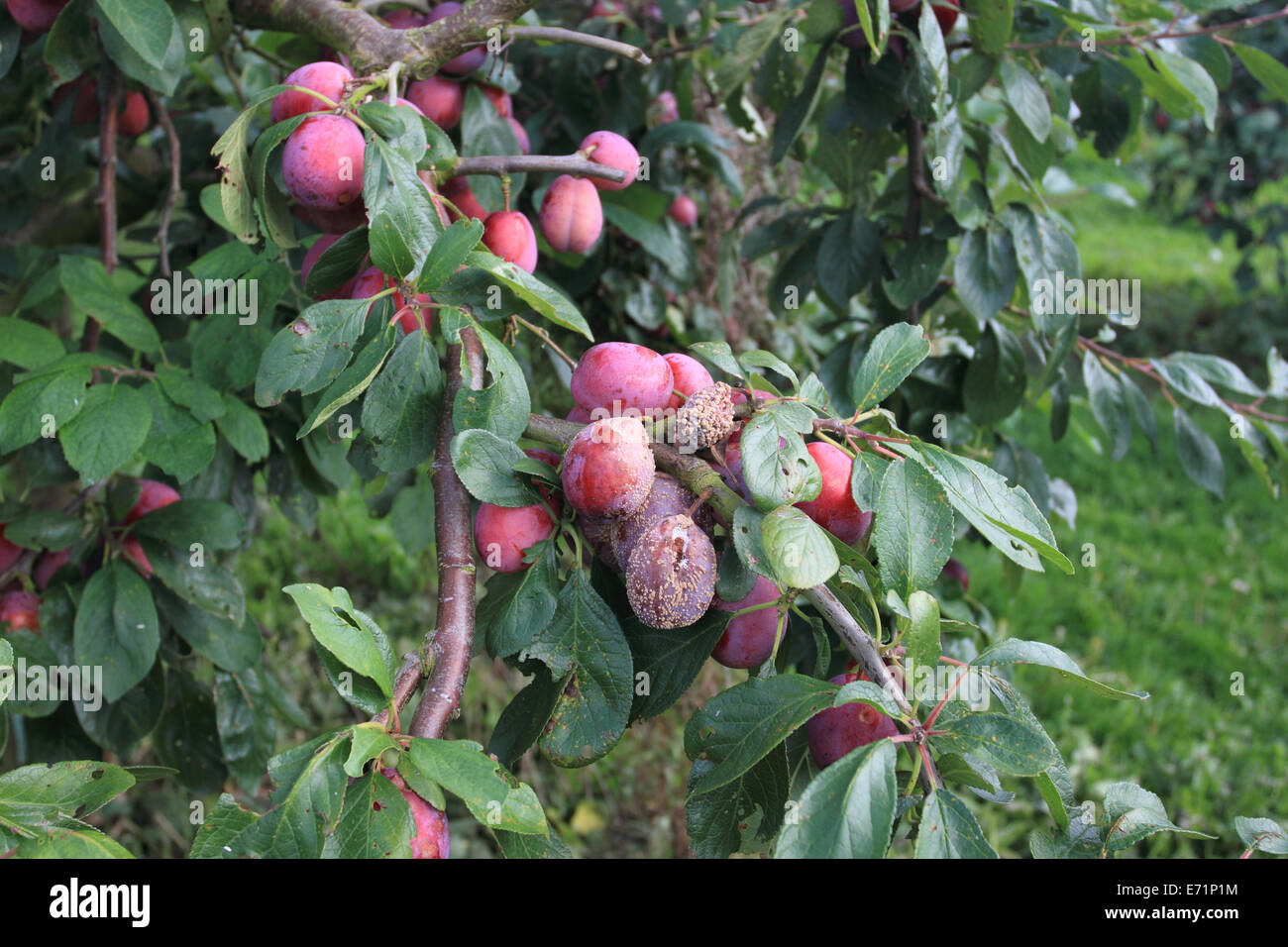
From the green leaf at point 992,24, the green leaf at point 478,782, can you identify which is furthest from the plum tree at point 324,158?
the green leaf at point 992,24

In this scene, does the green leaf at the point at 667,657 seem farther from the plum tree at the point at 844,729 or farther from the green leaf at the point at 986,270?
the green leaf at the point at 986,270

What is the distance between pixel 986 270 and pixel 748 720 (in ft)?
2.74

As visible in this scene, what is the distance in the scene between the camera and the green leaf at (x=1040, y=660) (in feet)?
1.95

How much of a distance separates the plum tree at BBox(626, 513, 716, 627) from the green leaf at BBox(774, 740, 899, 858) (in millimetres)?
140

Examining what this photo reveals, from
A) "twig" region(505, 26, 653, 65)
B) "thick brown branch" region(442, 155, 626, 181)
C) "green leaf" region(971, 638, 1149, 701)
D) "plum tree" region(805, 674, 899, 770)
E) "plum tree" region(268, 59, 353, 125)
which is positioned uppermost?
"twig" region(505, 26, 653, 65)

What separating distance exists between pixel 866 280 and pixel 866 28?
0.46m

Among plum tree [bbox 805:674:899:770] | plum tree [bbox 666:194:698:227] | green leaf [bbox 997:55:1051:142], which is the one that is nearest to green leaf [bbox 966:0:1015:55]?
green leaf [bbox 997:55:1051:142]

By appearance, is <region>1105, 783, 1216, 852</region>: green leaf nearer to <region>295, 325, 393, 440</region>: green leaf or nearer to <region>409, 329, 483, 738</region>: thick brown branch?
<region>409, 329, 483, 738</region>: thick brown branch

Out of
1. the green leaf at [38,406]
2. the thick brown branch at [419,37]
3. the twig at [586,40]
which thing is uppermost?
the twig at [586,40]

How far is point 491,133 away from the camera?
110 centimetres

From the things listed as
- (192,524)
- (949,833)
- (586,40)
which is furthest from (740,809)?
(192,524)

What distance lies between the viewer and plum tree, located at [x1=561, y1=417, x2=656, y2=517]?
631mm

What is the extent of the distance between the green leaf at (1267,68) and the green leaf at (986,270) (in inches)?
15.6
